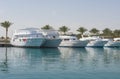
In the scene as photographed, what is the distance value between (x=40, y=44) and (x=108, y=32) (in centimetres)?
9011

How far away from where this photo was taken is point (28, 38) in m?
92.2

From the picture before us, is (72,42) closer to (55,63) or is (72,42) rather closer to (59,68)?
(55,63)

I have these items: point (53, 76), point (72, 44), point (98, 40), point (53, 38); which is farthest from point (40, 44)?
point (53, 76)

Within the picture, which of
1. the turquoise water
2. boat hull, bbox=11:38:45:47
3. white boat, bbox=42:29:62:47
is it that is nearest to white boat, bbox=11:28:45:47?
boat hull, bbox=11:38:45:47

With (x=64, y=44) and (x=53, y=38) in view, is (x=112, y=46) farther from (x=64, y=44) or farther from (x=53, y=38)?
(x=53, y=38)

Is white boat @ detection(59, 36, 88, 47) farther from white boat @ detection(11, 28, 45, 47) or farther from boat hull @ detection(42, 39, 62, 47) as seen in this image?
white boat @ detection(11, 28, 45, 47)

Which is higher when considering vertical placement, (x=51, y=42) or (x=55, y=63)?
(x=51, y=42)

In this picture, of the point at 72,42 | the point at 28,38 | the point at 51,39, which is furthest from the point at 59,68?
the point at 72,42

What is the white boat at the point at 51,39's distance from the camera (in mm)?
91925

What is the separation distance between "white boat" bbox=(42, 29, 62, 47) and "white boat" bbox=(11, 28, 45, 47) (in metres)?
1.74

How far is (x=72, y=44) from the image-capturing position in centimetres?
10062

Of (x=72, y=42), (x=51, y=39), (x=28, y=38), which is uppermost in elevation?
(x=28, y=38)

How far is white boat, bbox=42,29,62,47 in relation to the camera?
91.9m

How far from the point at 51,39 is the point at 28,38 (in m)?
6.61
